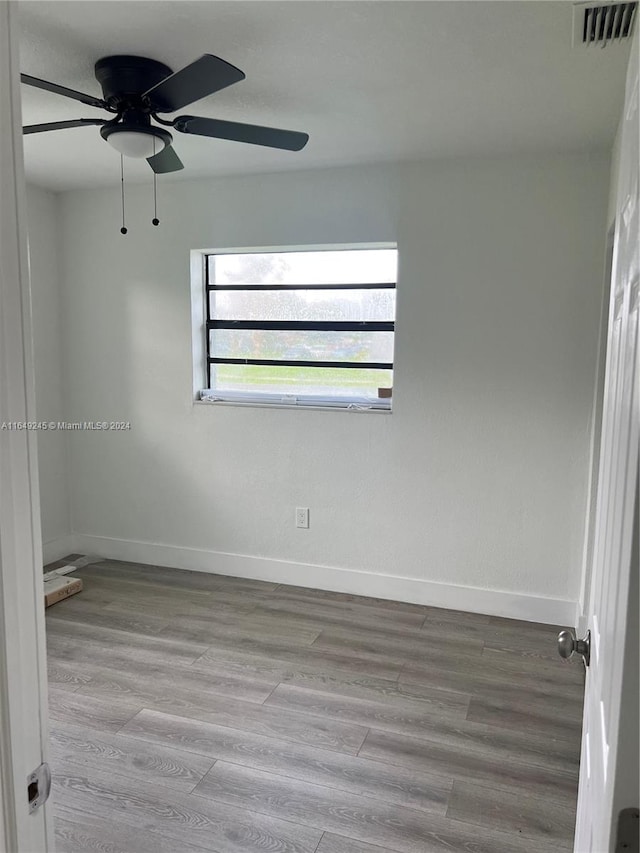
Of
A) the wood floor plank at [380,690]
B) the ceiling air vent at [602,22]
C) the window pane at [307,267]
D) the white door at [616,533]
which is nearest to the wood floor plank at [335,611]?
the wood floor plank at [380,690]

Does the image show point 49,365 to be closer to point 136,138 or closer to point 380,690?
point 136,138

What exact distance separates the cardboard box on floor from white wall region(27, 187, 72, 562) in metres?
0.51

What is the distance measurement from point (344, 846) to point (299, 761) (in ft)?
1.35

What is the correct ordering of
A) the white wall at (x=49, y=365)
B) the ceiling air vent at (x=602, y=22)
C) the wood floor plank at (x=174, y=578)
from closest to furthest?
the ceiling air vent at (x=602, y=22) < the wood floor plank at (x=174, y=578) < the white wall at (x=49, y=365)

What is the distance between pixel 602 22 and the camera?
177 centimetres

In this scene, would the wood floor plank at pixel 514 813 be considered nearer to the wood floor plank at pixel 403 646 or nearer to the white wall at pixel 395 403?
the wood floor plank at pixel 403 646

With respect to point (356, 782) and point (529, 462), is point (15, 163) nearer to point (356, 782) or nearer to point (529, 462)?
point (356, 782)

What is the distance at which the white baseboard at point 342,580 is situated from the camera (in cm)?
338

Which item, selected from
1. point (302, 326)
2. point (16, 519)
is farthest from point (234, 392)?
point (16, 519)

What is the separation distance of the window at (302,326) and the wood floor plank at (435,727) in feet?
5.38

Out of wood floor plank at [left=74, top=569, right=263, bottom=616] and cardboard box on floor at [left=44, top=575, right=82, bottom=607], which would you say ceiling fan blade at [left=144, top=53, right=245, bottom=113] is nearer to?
wood floor plank at [left=74, top=569, right=263, bottom=616]

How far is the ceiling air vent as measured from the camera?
1.68 metres

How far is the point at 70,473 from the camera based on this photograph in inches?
173

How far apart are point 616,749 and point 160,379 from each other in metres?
3.66
